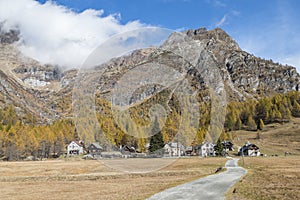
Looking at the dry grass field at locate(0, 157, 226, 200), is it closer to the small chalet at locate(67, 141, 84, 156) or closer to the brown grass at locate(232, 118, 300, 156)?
the brown grass at locate(232, 118, 300, 156)

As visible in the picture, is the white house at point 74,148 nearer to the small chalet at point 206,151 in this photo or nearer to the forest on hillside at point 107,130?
the forest on hillside at point 107,130

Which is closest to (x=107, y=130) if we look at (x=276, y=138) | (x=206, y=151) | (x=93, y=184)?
(x=93, y=184)

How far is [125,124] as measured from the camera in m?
20.5

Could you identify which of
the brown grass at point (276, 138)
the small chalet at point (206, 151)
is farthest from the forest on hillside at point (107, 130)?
the small chalet at point (206, 151)

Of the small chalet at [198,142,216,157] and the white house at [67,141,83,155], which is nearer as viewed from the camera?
the small chalet at [198,142,216,157]

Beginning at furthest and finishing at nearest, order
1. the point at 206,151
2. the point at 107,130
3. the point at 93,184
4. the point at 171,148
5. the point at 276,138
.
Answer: the point at 276,138 < the point at 206,151 < the point at 93,184 < the point at 171,148 < the point at 107,130

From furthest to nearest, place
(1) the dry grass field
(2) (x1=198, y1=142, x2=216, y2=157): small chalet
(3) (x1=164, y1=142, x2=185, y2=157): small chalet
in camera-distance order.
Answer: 1. (2) (x1=198, y1=142, x2=216, y2=157): small chalet
2. (1) the dry grass field
3. (3) (x1=164, y1=142, x2=185, y2=157): small chalet

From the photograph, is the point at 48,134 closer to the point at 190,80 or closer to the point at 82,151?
the point at 82,151

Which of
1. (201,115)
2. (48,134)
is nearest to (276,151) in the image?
(48,134)

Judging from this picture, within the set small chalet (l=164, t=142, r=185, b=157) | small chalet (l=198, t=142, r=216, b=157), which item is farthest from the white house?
small chalet (l=164, t=142, r=185, b=157)

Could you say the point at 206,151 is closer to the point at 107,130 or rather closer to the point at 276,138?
the point at 276,138

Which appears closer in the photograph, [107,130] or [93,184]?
[107,130]

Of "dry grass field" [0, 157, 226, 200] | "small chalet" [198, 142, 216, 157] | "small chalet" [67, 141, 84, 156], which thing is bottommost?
"dry grass field" [0, 157, 226, 200]

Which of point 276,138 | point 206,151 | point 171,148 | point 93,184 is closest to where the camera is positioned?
point 171,148
